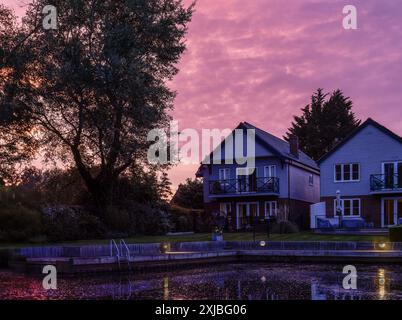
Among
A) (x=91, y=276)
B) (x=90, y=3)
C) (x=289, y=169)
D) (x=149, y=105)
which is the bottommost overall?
(x=91, y=276)

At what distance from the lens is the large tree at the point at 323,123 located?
7744cm

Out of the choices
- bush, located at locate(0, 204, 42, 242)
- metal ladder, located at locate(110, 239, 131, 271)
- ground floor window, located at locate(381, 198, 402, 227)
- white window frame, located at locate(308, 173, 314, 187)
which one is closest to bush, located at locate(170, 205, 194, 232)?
white window frame, located at locate(308, 173, 314, 187)

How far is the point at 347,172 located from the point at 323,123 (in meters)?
34.9

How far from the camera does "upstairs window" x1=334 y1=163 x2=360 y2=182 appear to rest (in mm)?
44406

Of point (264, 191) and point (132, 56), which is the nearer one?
point (132, 56)

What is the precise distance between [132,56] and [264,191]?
1777cm

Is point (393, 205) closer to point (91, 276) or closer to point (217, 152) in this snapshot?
point (217, 152)

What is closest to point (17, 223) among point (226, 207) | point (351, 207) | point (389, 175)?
point (226, 207)

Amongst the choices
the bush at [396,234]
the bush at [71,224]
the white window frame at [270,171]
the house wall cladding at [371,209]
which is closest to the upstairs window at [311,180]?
the white window frame at [270,171]

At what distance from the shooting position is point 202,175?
50.5 metres

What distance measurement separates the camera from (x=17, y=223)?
97.8 feet

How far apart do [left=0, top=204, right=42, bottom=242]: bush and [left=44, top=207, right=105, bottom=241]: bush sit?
4.34 ft

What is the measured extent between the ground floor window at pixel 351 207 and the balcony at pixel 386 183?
190cm
